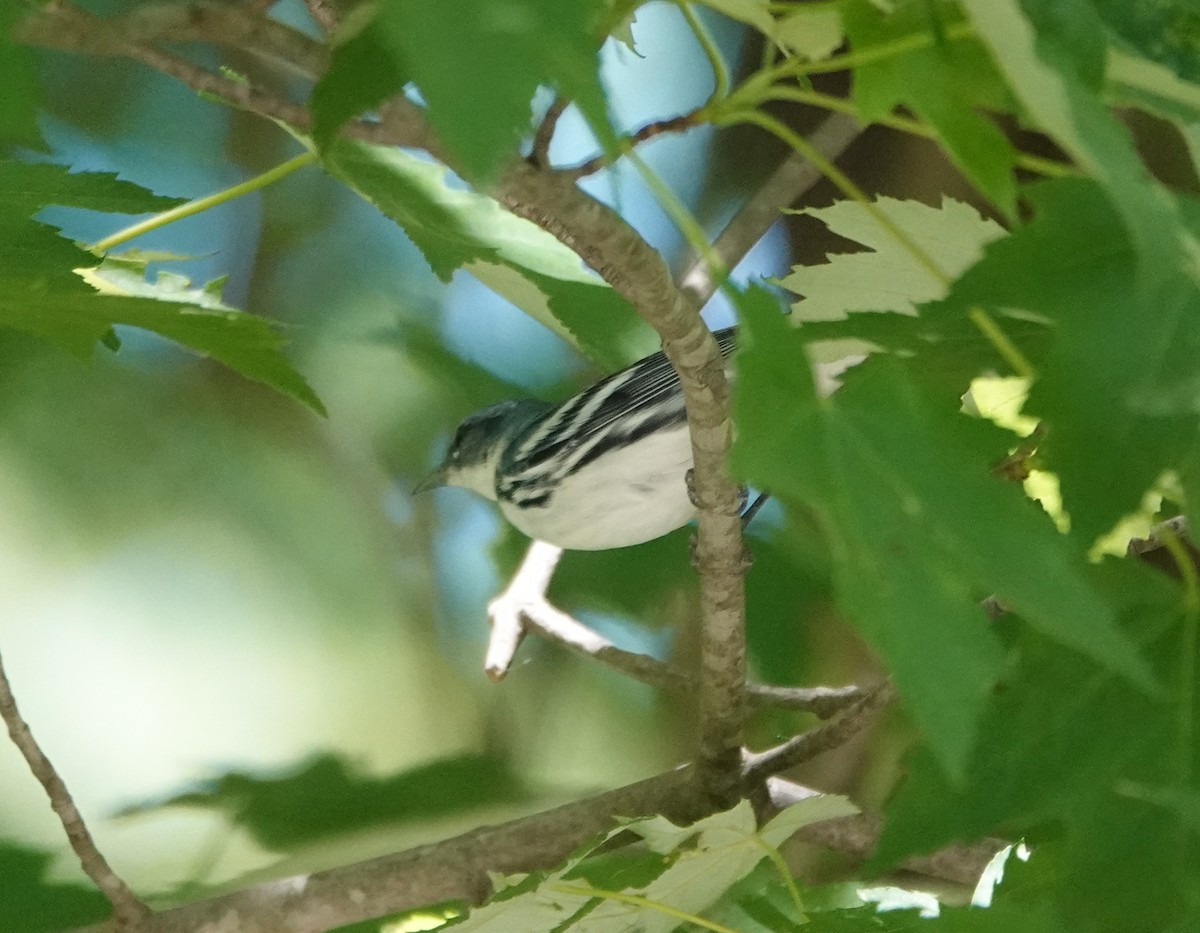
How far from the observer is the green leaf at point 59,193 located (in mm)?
387

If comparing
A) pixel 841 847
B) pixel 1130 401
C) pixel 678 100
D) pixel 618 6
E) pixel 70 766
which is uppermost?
pixel 678 100

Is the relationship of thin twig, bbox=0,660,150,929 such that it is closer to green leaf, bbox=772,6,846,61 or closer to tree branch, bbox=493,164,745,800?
tree branch, bbox=493,164,745,800

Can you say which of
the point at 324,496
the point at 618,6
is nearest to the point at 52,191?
the point at 618,6

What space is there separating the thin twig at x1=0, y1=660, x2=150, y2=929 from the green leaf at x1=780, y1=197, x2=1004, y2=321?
41 centimetres

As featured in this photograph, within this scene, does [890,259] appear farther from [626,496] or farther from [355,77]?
[626,496]

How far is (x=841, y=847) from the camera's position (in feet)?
2.18

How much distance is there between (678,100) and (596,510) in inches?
18.7

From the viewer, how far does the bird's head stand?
0.90 meters

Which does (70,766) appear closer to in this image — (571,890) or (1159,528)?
(571,890)

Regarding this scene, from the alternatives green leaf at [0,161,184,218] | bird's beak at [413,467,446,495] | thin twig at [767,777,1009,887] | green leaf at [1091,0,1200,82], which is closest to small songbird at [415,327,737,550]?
bird's beak at [413,467,446,495]

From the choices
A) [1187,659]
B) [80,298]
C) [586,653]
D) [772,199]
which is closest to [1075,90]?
[1187,659]

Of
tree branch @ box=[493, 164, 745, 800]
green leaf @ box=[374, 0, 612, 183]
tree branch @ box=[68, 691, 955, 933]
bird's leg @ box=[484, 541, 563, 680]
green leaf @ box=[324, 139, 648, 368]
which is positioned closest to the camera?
green leaf @ box=[374, 0, 612, 183]

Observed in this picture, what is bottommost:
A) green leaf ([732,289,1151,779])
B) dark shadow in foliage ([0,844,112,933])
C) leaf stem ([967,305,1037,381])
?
dark shadow in foliage ([0,844,112,933])

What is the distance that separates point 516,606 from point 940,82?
27.7 inches
